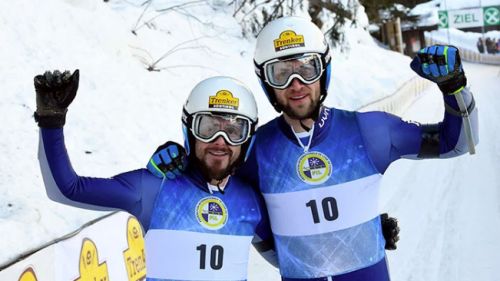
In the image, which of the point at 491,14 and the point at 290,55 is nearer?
the point at 290,55

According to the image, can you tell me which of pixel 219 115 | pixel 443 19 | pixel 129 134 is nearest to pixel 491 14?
pixel 443 19

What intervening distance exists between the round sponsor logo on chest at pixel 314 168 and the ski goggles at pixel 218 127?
0.38 metres

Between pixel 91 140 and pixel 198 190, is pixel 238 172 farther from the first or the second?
pixel 91 140

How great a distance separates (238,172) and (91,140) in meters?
3.84

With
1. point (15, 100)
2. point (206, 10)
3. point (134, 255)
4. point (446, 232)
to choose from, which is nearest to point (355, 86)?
point (206, 10)

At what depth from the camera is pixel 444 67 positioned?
3168 mm

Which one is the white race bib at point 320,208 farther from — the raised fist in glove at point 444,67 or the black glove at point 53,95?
the black glove at point 53,95

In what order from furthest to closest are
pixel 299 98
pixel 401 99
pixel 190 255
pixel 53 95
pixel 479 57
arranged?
pixel 479 57
pixel 401 99
pixel 299 98
pixel 190 255
pixel 53 95

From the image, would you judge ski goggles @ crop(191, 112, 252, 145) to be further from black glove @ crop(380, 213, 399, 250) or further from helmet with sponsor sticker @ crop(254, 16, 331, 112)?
black glove @ crop(380, 213, 399, 250)

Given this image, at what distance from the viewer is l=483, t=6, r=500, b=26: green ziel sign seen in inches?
1693

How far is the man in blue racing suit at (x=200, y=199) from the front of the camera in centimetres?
330

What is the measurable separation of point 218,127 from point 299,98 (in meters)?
0.47

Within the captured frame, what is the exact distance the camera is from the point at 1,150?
6.04m

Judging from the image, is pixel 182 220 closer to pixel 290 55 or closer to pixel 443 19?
pixel 290 55
